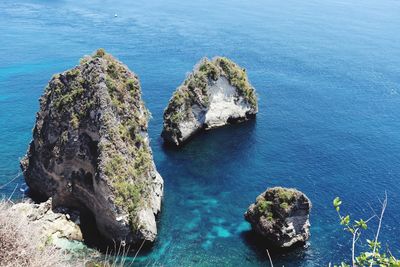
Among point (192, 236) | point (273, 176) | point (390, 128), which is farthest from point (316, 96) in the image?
point (192, 236)

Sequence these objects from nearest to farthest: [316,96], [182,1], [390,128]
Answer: [390,128], [316,96], [182,1]

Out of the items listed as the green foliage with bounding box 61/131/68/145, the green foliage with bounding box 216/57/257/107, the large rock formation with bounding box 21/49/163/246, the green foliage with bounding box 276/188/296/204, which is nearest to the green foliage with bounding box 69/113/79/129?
the large rock formation with bounding box 21/49/163/246

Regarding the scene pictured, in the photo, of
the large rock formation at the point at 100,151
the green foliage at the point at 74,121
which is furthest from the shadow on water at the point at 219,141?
the green foliage at the point at 74,121

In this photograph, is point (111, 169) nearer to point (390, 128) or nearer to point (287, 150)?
point (287, 150)

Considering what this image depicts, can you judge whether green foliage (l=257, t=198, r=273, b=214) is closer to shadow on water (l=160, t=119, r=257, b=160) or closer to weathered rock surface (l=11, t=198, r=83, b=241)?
weathered rock surface (l=11, t=198, r=83, b=241)

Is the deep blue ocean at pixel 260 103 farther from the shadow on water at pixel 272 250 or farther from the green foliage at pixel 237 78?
the green foliage at pixel 237 78
